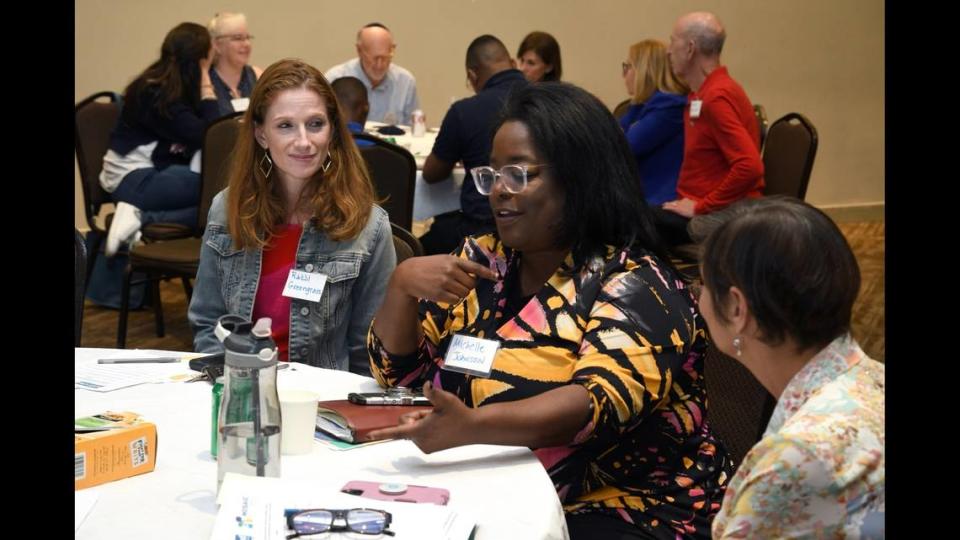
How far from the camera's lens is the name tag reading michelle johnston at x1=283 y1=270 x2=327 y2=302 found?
104 inches

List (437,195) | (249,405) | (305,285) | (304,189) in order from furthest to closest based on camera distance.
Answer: (437,195) → (304,189) → (305,285) → (249,405)

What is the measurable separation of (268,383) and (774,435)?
2.23 feet

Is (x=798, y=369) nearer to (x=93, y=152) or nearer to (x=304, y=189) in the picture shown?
(x=304, y=189)

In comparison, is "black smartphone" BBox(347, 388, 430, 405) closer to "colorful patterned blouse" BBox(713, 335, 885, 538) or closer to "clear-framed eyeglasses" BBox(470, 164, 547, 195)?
"clear-framed eyeglasses" BBox(470, 164, 547, 195)

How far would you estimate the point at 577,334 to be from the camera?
1966mm

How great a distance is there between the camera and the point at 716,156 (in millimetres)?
5285

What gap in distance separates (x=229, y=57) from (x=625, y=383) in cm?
494

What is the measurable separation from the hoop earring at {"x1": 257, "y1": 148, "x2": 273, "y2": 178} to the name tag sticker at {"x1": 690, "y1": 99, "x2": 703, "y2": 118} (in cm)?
293

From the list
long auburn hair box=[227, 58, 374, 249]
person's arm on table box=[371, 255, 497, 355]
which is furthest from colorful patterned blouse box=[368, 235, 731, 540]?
long auburn hair box=[227, 58, 374, 249]

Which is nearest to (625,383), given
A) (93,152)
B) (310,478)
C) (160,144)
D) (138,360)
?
(310,478)

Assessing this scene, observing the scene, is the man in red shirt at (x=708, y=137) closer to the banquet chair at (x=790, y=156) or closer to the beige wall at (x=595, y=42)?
the banquet chair at (x=790, y=156)

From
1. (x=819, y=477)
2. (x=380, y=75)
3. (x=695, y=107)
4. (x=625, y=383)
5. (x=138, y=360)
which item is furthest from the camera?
(x=380, y=75)
